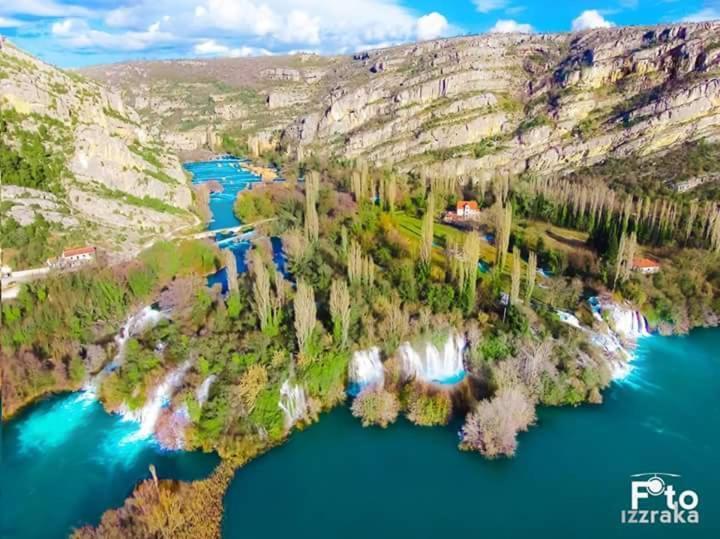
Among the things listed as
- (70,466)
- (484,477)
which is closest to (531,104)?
(484,477)

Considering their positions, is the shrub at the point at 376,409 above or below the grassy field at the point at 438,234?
below

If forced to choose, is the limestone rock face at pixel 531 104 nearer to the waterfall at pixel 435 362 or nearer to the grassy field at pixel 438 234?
the grassy field at pixel 438 234

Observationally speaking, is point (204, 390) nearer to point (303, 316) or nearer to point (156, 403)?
A: point (156, 403)

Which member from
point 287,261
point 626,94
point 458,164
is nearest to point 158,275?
point 287,261

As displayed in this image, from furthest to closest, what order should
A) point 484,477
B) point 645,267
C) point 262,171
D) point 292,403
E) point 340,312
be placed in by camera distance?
point 262,171, point 645,267, point 340,312, point 292,403, point 484,477

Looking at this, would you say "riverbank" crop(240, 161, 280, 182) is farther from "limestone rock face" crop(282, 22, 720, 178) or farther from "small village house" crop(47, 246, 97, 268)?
"small village house" crop(47, 246, 97, 268)

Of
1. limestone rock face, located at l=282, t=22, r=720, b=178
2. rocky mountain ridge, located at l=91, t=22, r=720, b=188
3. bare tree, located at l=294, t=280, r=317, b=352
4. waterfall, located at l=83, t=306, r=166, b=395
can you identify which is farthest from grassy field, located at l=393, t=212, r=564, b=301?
limestone rock face, located at l=282, t=22, r=720, b=178

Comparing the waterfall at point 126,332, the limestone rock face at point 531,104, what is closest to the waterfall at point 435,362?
the waterfall at point 126,332
